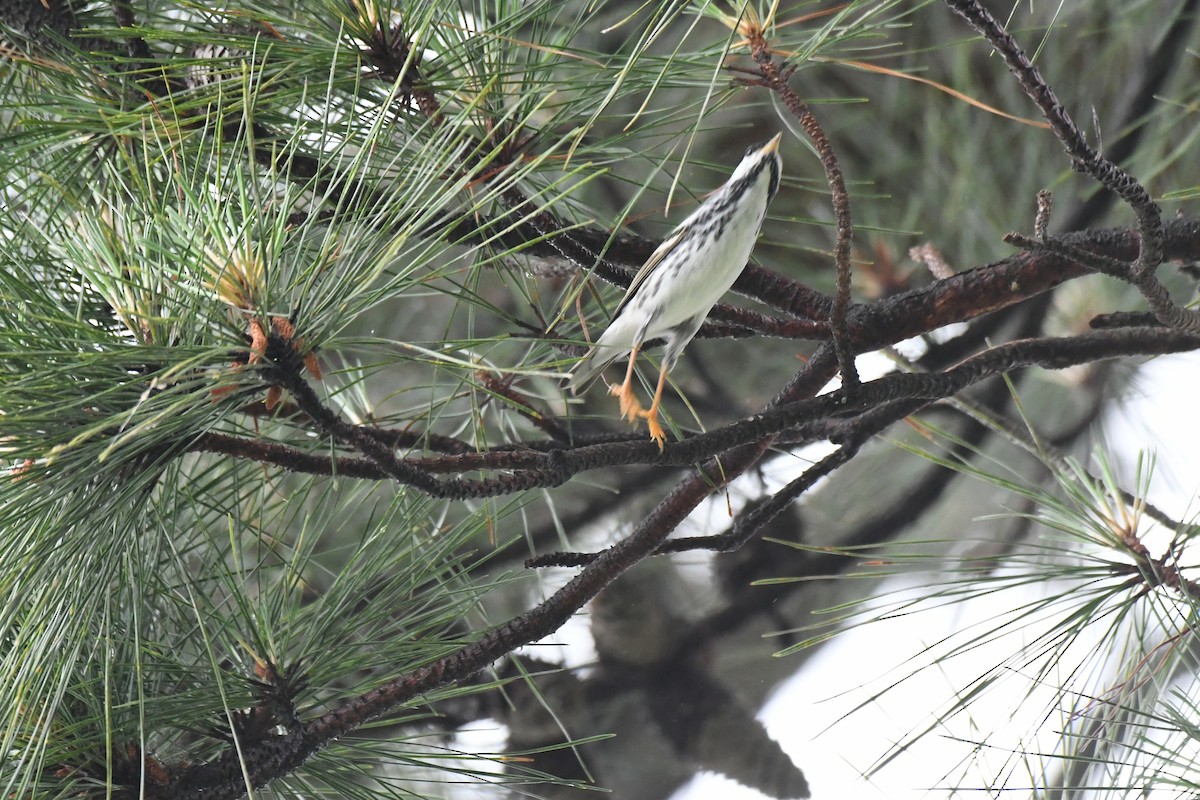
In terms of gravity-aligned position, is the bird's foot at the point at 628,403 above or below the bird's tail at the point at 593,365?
below

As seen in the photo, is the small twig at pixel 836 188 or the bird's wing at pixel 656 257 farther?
the bird's wing at pixel 656 257

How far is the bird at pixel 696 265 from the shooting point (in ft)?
1.77

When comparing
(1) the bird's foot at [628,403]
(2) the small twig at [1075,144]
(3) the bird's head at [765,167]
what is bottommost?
(1) the bird's foot at [628,403]

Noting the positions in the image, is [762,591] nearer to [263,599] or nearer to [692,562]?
[692,562]

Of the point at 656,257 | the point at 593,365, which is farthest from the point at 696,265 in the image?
the point at 593,365

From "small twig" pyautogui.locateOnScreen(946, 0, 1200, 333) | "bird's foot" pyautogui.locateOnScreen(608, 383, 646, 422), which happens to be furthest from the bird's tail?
"small twig" pyautogui.locateOnScreen(946, 0, 1200, 333)

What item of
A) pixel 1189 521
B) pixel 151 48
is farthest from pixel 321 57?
pixel 1189 521

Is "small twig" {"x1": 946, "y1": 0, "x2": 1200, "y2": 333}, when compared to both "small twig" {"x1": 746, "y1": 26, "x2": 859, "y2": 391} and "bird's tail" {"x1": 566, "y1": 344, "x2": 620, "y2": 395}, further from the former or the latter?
"bird's tail" {"x1": 566, "y1": 344, "x2": 620, "y2": 395}

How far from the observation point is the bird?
0.54 metres

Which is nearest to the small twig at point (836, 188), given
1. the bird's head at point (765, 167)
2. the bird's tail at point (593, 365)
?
the bird's head at point (765, 167)

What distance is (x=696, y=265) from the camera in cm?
54

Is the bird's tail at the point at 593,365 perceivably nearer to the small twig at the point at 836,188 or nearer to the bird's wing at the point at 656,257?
the bird's wing at the point at 656,257

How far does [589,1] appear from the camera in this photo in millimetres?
606

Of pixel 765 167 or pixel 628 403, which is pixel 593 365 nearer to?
pixel 628 403
